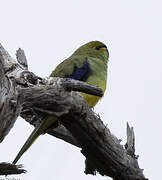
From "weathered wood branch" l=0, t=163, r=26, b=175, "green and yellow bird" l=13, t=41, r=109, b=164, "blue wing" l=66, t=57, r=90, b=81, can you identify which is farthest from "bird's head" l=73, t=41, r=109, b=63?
"weathered wood branch" l=0, t=163, r=26, b=175

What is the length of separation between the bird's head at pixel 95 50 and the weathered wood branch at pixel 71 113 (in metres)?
2.21

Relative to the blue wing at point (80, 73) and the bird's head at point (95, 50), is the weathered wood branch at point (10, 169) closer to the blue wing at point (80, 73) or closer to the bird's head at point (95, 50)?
the blue wing at point (80, 73)

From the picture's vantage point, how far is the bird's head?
29.4ft

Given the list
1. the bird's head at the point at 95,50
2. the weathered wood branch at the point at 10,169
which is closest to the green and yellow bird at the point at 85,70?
the bird's head at the point at 95,50

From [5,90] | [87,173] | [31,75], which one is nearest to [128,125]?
[87,173]

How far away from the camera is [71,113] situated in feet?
19.4

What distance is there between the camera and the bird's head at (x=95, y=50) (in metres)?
8.95

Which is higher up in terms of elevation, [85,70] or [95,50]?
[95,50]

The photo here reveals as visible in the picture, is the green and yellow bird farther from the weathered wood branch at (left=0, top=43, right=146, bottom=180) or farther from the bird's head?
the weathered wood branch at (left=0, top=43, right=146, bottom=180)

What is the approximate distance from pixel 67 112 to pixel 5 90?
37.9 inches

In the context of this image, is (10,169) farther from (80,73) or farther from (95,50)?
(95,50)

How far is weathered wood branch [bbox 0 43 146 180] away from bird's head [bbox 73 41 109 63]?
86.8 inches

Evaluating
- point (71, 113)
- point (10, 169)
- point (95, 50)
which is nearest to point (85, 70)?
point (95, 50)

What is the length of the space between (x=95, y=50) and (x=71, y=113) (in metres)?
3.34
